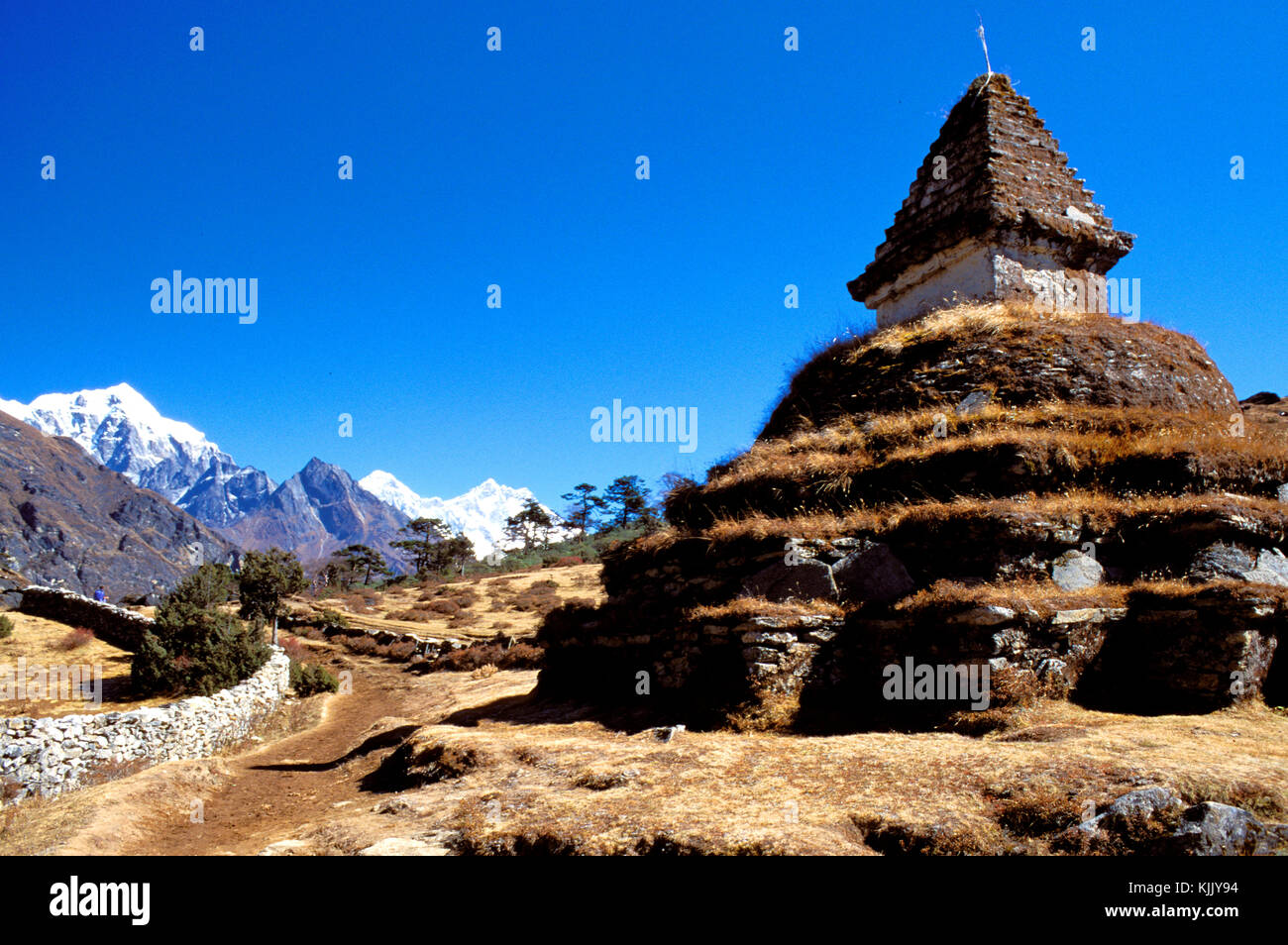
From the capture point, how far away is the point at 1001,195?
12633mm

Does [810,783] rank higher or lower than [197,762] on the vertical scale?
higher

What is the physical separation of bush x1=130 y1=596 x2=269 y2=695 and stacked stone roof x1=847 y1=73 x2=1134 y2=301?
61.9 feet

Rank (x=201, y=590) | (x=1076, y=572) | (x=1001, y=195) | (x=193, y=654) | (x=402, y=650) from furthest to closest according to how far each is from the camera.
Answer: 1. (x=402, y=650)
2. (x=201, y=590)
3. (x=193, y=654)
4. (x=1001, y=195)
5. (x=1076, y=572)

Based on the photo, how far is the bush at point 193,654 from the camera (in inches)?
693

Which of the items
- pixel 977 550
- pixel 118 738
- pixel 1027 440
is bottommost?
pixel 118 738

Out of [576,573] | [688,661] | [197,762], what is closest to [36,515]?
[576,573]

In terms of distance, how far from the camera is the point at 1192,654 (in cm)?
702

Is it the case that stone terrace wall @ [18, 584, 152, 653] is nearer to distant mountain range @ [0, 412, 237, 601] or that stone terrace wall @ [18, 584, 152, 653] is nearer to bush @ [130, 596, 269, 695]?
bush @ [130, 596, 269, 695]

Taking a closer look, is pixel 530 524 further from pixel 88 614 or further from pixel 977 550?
pixel 977 550

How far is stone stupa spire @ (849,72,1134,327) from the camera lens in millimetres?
12727

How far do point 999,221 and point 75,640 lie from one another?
3037 centimetres

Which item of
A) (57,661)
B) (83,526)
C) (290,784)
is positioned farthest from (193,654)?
(83,526)
